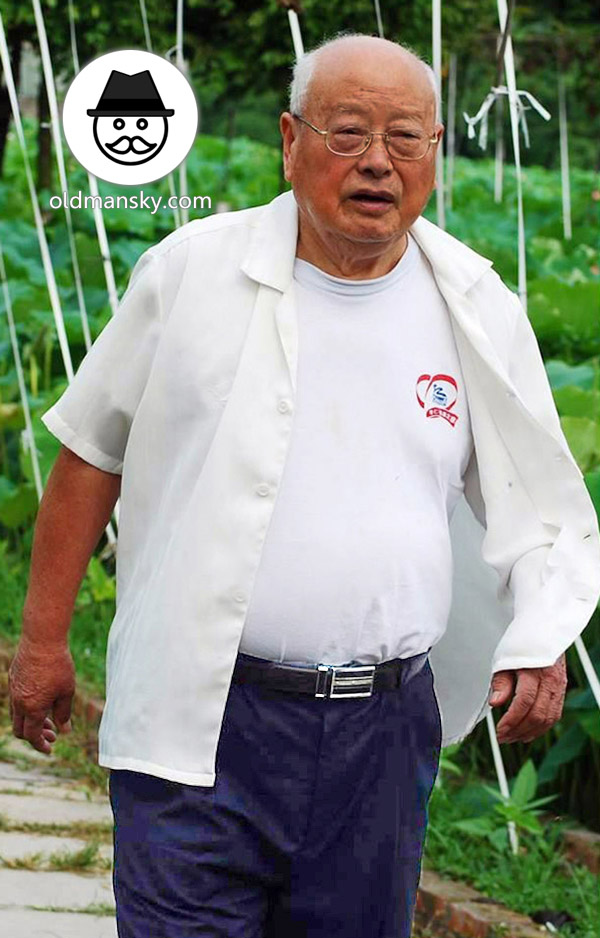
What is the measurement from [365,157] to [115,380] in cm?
48

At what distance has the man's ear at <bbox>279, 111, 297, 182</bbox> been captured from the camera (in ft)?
9.06

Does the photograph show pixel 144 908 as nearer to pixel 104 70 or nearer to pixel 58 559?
pixel 58 559

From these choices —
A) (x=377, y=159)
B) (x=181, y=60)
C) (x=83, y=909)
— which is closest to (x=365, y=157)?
(x=377, y=159)

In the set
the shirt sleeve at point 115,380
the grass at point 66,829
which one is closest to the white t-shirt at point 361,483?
the shirt sleeve at point 115,380

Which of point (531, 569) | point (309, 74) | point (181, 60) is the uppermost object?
point (309, 74)

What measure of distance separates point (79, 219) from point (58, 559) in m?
7.63

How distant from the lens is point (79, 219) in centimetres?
1023

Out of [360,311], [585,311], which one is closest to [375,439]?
[360,311]

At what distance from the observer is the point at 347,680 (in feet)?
8.77

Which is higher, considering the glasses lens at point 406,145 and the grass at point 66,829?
the glasses lens at point 406,145

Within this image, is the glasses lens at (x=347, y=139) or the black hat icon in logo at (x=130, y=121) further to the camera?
the black hat icon in logo at (x=130, y=121)

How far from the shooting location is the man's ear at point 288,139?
276 centimetres

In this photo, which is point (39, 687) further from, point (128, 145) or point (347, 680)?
point (128, 145)

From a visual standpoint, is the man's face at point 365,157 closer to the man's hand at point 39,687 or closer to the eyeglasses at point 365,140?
the eyeglasses at point 365,140
